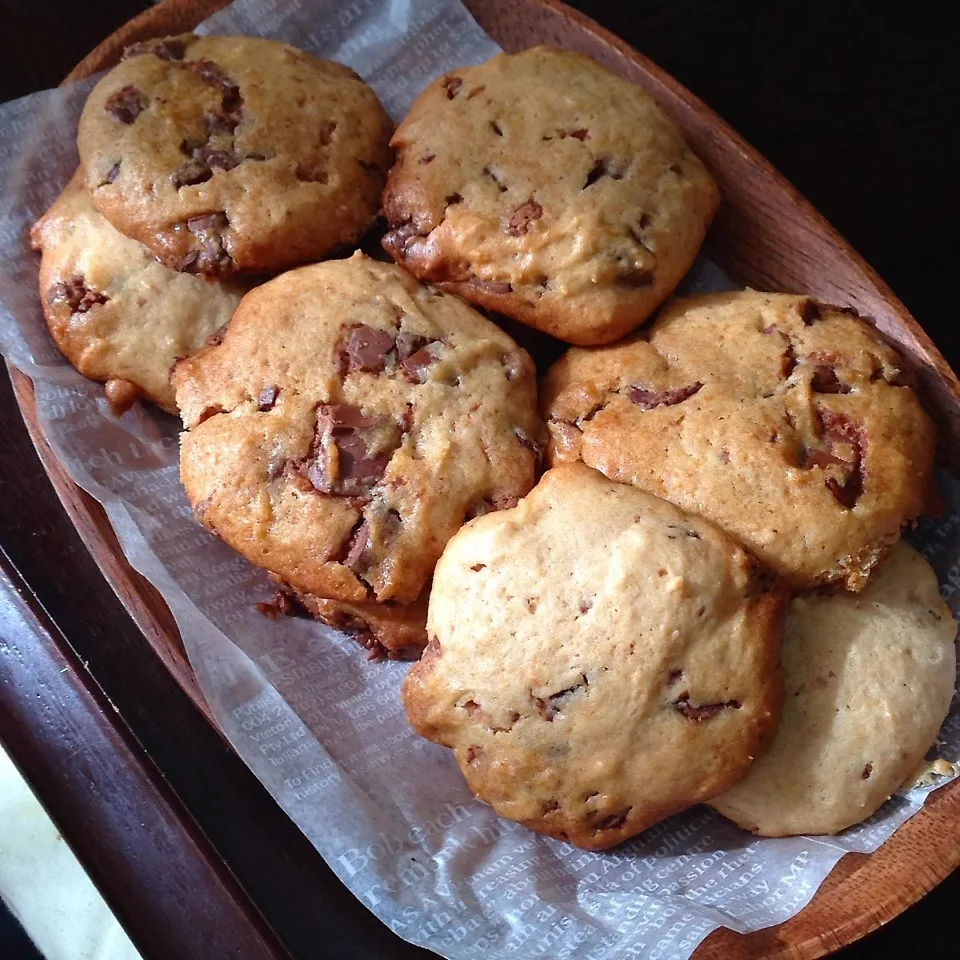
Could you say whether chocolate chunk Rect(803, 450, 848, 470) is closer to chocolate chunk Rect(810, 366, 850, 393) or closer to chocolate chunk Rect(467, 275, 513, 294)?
chocolate chunk Rect(810, 366, 850, 393)

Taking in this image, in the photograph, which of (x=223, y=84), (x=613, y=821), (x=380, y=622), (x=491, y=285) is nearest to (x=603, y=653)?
(x=613, y=821)

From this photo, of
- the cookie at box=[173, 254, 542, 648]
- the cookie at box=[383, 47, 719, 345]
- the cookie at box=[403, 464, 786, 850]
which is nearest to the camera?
the cookie at box=[403, 464, 786, 850]

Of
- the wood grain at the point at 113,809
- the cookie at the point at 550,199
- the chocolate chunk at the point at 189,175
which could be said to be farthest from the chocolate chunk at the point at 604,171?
the wood grain at the point at 113,809

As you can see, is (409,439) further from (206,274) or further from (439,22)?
(439,22)

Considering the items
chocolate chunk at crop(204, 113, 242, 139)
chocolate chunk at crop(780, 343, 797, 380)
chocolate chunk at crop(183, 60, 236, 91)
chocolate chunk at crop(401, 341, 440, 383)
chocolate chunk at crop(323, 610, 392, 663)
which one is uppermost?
chocolate chunk at crop(183, 60, 236, 91)

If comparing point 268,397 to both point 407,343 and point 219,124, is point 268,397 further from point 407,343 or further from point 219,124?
point 219,124

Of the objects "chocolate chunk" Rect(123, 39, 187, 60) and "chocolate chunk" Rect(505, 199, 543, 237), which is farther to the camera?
"chocolate chunk" Rect(123, 39, 187, 60)

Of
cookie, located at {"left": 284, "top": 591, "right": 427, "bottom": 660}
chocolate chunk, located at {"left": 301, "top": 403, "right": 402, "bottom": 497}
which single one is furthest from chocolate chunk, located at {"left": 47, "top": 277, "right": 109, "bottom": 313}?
cookie, located at {"left": 284, "top": 591, "right": 427, "bottom": 660}
